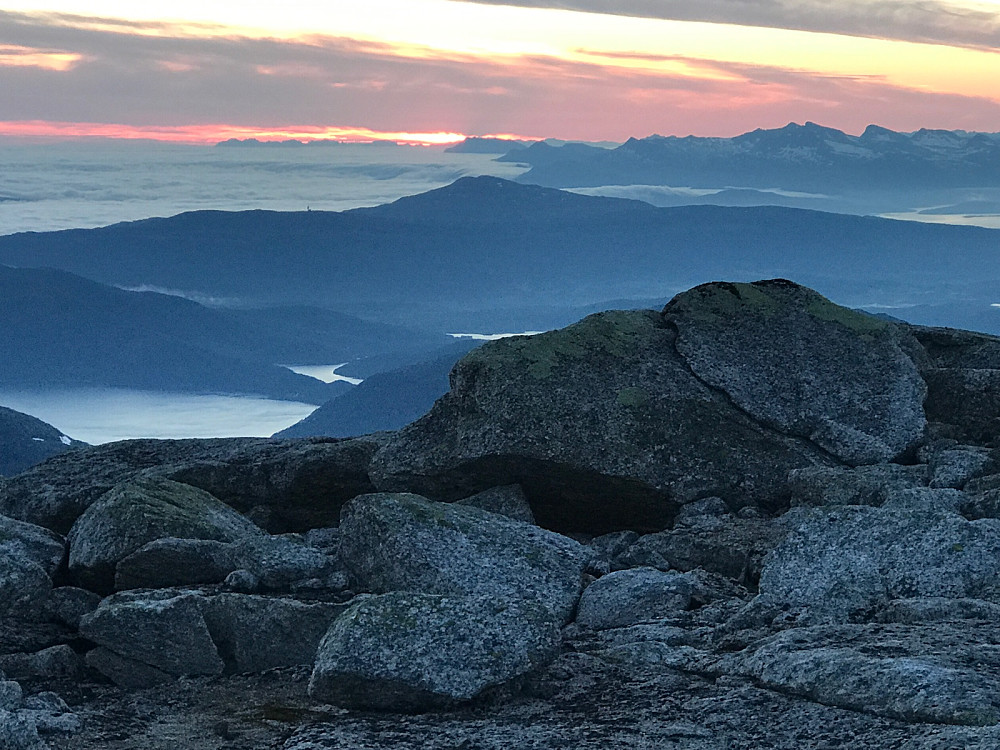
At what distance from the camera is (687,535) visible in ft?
51.5

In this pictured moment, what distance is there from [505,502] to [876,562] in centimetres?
669

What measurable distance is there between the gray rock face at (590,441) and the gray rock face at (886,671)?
6.55 meters

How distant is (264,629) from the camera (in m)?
12.6

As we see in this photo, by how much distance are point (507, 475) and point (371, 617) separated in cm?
729

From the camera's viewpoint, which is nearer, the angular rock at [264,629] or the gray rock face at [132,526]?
the angular rock at [264,629]

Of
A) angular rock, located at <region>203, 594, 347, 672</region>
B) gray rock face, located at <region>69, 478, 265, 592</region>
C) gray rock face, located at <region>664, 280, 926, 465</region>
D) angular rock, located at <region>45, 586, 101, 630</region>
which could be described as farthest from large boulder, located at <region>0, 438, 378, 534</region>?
angular rock, located at <region>203, 594, 347, 672</region>

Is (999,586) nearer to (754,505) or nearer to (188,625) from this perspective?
(754,505)

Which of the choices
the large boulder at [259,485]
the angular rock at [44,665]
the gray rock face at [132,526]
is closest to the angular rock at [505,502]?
the large boulder at [259,485]

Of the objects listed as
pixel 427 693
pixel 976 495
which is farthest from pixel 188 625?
pixel 976 495

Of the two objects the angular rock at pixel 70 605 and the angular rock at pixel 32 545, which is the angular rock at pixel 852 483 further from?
the angular rock at pixel 32 545

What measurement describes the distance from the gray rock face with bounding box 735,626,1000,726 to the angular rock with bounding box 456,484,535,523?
6.91 meters

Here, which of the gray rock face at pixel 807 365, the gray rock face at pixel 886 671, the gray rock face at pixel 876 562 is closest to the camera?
the gray rock face at pixel 886 671

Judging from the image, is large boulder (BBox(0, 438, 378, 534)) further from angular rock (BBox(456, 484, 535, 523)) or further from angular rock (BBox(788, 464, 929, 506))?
angular rock (BBox(788, 464, 929, 506))

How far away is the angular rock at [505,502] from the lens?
1755 cm
